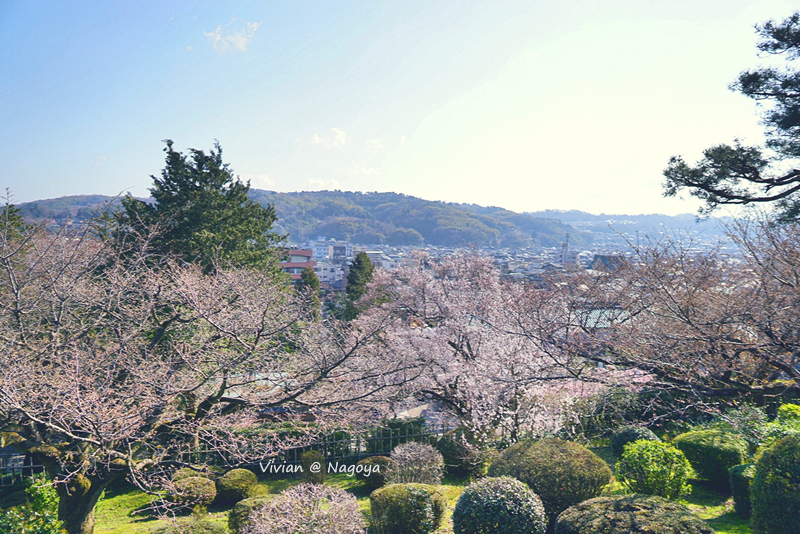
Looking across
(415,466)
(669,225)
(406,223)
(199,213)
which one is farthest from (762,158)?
(406,223)

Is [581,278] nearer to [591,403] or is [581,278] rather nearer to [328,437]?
[591,403]

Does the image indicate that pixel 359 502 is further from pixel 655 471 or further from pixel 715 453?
pixel 715 453

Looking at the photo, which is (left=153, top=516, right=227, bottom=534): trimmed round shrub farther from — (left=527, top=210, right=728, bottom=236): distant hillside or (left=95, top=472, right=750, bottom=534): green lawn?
(left=527, top=210, right=728, bottom=236): distant hillside

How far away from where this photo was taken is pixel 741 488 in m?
6.36

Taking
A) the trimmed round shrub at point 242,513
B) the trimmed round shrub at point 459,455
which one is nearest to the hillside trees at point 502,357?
the trimmed round shrub at point 459,455

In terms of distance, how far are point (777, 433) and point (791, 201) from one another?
18.7 feet

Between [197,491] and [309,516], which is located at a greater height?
[309,516]

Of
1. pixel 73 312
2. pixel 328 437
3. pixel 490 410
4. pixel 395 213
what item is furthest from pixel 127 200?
pixel 395 213

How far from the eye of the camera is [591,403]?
1005 centimetres

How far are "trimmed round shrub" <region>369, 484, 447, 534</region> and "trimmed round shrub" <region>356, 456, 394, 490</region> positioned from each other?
3.06 meters

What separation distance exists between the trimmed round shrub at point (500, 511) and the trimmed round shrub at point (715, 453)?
4272mm

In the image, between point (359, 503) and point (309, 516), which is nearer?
point (309, 516)

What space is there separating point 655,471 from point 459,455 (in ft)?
16.1

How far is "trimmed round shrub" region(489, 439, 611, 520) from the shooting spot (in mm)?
5980
